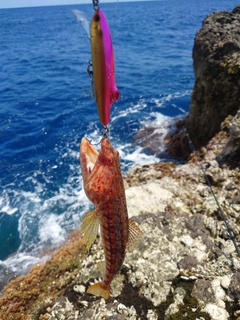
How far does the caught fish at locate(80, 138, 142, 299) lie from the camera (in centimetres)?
304

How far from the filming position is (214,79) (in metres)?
12.5

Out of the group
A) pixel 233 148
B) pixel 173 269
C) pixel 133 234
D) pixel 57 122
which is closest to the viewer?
pixel 133 234

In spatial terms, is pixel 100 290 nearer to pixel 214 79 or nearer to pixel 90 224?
pixel 90 224

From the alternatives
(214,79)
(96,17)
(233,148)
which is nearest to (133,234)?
(96,17)

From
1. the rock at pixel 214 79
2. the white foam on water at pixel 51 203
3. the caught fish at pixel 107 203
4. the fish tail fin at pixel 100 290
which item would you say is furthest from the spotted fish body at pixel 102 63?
the rock at pixel 214 79

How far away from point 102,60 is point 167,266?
4.43m

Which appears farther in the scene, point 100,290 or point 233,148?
point 233,148

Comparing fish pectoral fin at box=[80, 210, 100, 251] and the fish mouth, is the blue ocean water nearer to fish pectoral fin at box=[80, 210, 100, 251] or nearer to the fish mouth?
the fish mouth

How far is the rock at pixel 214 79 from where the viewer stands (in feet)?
38.8

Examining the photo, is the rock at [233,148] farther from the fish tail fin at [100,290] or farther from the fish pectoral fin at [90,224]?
the fish pectoral fin at [90,224]

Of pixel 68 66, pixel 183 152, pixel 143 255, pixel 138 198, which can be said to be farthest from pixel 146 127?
pixel 68 66

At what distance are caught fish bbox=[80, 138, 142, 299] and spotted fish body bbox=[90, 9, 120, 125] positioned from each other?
0.58 metres

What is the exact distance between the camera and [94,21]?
82.1 inches

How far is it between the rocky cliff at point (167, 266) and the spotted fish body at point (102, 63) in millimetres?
3722
